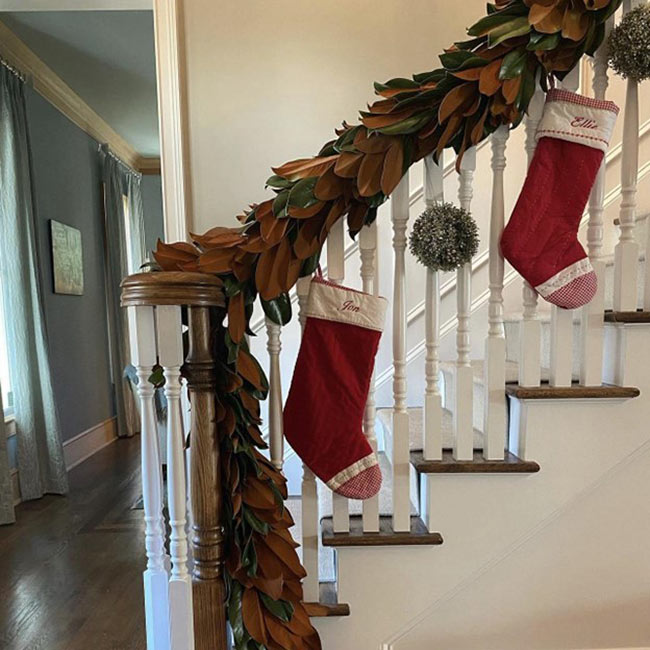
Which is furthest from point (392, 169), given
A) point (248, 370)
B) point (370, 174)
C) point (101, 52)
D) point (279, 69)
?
point (101, 52)

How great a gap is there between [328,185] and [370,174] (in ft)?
0.29

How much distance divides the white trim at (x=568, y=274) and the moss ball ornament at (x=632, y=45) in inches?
16.4

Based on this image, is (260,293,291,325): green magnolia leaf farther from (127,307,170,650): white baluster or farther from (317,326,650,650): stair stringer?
(317,326,650,650): stair stringer

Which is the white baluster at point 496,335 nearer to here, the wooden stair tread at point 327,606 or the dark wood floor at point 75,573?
the wooden stair tread at point 327,606

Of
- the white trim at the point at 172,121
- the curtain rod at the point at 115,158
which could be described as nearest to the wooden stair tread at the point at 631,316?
the white trim at the point at 172,121

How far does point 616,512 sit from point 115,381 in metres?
3.94

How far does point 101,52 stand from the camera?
2.91 meters

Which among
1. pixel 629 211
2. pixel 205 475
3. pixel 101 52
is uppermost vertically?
pixel 101 52

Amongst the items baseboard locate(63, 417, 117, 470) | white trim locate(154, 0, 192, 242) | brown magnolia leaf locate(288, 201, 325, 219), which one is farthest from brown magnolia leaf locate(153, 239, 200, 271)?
baseboard locate(63, 417, 117, 470)

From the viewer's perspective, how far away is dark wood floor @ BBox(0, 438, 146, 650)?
1.53 metres

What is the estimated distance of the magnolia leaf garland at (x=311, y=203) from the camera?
0.87m

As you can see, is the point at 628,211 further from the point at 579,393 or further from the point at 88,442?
the point at 88,442

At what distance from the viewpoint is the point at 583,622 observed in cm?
112

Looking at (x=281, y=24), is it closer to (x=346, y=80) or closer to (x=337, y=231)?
(x=346, y=80)
